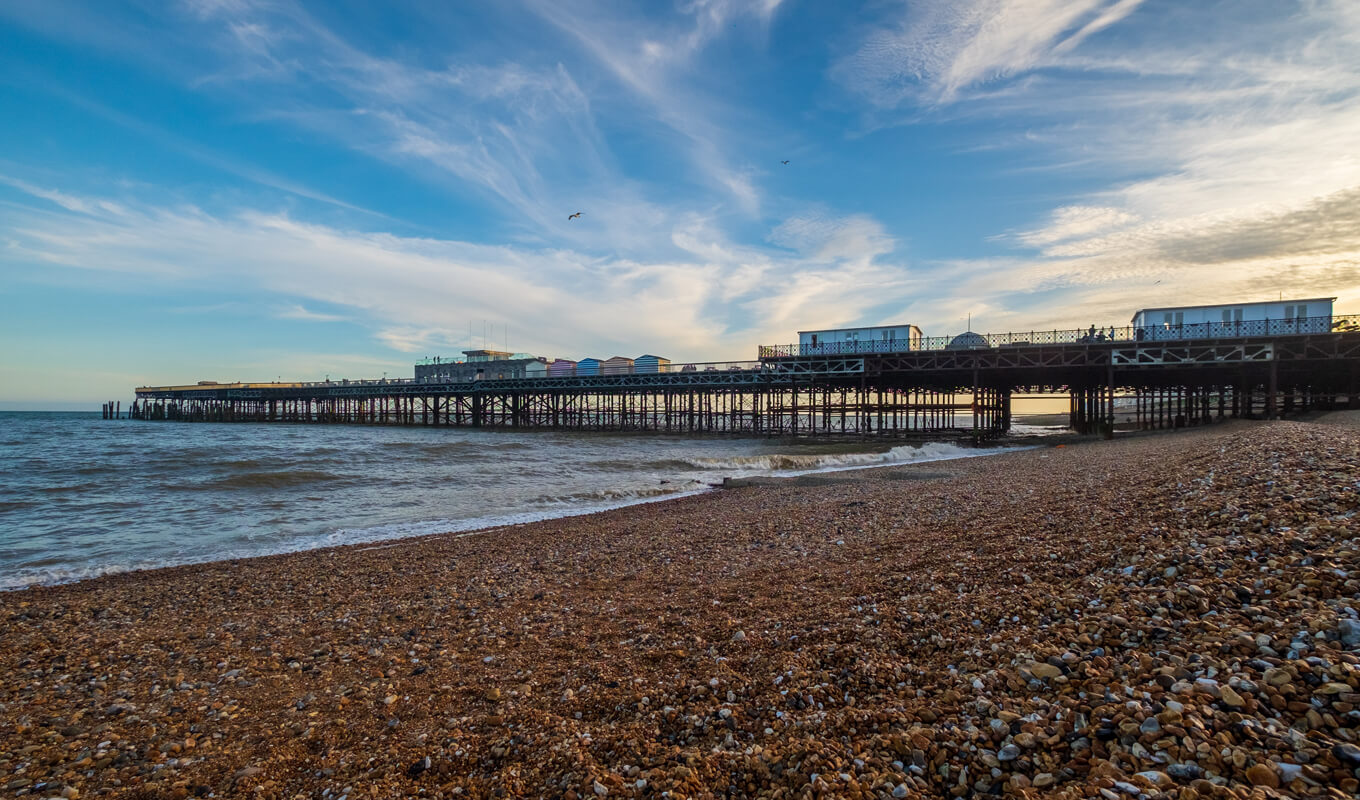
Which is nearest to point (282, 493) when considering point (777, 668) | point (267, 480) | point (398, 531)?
point (267, 480)

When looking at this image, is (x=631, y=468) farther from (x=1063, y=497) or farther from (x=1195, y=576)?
(x=1195, y=576)

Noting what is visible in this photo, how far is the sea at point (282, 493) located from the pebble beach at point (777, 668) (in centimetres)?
297

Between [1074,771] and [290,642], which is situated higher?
[1074,771]

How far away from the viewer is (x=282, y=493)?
17891 millimetres

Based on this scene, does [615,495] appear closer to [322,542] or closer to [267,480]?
[322,542]

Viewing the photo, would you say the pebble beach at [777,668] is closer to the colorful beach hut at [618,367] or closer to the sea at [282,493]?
the sea at [282,493]

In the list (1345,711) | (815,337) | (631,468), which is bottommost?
(631,468)

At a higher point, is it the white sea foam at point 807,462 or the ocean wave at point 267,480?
the ocean wave at point 267,480

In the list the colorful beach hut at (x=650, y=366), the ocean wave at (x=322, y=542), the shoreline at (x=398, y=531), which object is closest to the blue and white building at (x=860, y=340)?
the colorful beach hut at (x=650, y=366)

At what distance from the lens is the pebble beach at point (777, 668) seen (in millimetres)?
2697

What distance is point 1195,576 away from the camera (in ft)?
13.6

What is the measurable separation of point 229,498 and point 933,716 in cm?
1990

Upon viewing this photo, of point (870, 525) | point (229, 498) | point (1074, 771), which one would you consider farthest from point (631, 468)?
point (1074, 771)

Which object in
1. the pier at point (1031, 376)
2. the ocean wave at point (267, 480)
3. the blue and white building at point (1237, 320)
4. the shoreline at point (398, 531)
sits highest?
the blue and white building at point (1237, 320)
